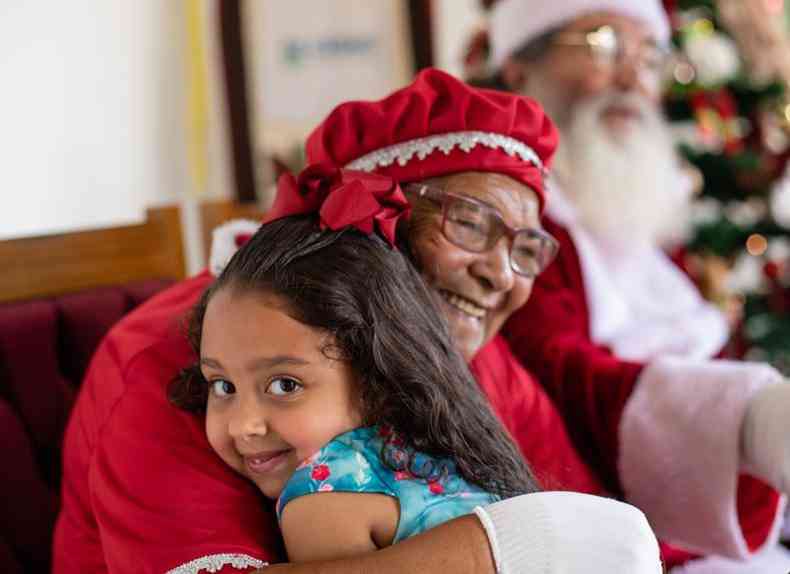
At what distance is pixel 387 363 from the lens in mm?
1046

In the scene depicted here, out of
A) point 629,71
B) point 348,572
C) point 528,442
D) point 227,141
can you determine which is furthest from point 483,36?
point 348,572

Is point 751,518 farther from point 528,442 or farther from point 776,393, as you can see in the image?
point 528,442

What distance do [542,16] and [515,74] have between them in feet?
0.58

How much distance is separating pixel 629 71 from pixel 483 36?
0.62 m

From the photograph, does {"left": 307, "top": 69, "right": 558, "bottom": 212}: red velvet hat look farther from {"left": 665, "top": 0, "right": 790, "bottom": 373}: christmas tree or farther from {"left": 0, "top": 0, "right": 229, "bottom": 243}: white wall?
{"left": 665, "top": 0, "right": 790, "bottom": 373}: christmas tree

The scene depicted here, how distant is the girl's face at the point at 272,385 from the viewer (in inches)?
39.5

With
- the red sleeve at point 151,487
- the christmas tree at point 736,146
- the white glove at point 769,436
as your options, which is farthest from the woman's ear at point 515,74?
the red sleeve at point 151,487

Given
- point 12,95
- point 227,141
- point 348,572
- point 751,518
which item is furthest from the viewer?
point 227,141

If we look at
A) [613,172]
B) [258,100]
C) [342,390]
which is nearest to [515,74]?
[613,172]

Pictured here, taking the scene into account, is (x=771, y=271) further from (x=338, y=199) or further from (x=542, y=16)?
(x=338, y=199)

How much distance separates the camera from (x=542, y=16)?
2414 millimetres

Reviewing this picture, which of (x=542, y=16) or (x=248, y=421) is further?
(x=542, y=16)

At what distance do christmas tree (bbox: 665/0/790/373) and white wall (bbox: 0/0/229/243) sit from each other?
1.62 m

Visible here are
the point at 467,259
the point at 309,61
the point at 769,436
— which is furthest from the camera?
the point at 309,61
